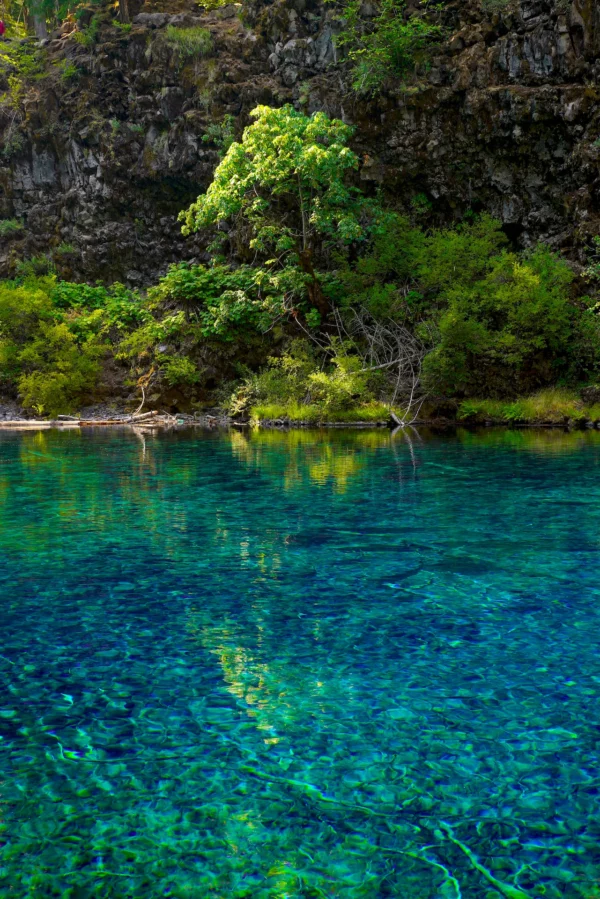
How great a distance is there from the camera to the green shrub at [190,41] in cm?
3619

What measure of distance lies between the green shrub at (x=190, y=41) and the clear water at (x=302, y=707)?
3478 cm

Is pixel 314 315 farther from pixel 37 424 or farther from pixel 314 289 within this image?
pixel 37 424

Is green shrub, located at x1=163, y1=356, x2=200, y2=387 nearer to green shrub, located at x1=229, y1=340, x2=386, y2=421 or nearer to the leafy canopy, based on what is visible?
green shrub, located at x1=229, y1=340, x2=386, y2=421

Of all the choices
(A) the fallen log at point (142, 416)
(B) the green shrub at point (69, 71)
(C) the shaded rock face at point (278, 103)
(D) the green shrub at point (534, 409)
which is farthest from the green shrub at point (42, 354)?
(D) the green shrub at point (534, 409)

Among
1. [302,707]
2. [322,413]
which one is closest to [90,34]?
[322,413]

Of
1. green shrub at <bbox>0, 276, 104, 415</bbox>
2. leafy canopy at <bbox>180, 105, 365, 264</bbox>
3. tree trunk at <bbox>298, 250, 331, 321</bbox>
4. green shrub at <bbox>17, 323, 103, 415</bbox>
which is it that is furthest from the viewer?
green shrub at <bbox>0, 276, 104, 415</bbox>

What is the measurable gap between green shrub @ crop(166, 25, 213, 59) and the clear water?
3478cm

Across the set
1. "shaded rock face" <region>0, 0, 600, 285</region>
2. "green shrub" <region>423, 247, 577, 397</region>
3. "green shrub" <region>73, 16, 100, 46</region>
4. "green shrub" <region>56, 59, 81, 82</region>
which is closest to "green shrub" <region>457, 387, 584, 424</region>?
"green shrub" <region>423, 247, 577, 397</region>

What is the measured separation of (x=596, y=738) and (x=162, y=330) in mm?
29570

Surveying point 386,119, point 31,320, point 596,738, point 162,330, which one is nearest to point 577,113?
point 386,119

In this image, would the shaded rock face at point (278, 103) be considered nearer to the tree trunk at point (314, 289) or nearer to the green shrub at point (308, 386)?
the tree trunk at point (314, 289)

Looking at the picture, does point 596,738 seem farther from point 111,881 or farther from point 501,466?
point 501,466

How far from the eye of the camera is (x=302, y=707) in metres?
3.67

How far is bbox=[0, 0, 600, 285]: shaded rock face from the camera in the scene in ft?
93.3
